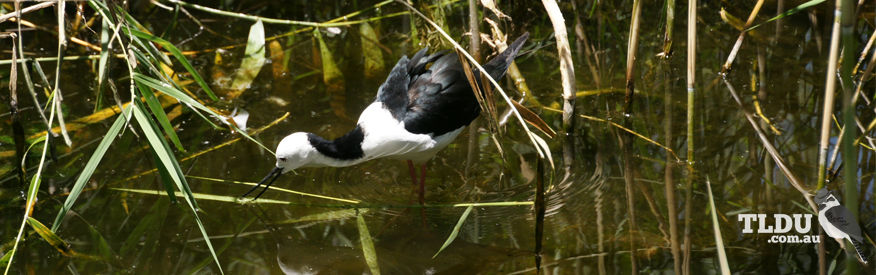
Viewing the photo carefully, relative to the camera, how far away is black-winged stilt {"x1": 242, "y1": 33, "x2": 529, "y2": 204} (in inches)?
133

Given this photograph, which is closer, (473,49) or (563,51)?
(563,51)

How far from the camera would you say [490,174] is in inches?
143

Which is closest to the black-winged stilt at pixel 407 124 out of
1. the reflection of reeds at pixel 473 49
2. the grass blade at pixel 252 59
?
the reflection of reeds at pixel 473 49

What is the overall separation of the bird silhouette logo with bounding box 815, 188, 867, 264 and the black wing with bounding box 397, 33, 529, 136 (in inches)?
54.2

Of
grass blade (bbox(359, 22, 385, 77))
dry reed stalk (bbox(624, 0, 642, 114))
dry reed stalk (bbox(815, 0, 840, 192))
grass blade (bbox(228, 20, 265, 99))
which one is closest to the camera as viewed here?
dry reed stalk (bbox(815, 0, 840, 192))

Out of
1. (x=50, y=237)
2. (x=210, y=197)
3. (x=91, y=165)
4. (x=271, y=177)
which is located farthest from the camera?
(x=271, y=177)

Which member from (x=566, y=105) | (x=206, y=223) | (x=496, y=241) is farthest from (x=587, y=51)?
(x=206, y=223)

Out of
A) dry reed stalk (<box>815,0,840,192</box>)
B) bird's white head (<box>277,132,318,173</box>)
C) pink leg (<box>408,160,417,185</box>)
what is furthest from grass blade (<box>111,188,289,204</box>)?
dry reed stalk (<box>815,0,840,192</box>)

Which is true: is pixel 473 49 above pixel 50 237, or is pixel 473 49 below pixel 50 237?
above

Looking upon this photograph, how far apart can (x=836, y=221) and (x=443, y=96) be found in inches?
63.6

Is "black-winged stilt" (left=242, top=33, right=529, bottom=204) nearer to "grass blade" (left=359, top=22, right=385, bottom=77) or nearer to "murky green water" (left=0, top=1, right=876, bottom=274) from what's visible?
"murky green water" (left=0, top=1, right=876, bottom=274)

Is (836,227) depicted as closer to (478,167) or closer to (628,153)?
(628,153)

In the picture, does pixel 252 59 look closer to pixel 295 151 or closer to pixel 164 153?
pixel 295 151

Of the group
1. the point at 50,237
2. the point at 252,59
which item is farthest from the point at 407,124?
the point at 252,59
